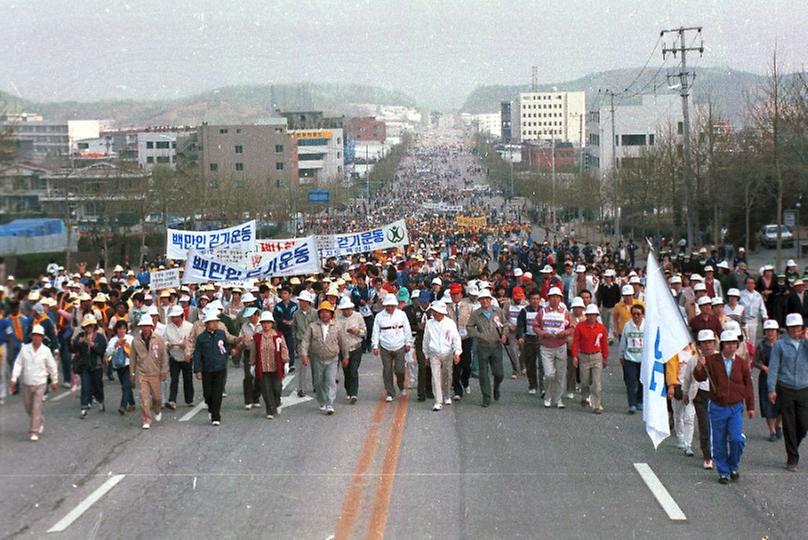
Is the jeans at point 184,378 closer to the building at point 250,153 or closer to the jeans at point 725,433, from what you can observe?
the jeans at point 725,433

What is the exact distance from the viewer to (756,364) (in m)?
14.4

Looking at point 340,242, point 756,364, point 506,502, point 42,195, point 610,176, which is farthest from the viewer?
point 610,176

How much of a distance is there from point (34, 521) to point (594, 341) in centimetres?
844

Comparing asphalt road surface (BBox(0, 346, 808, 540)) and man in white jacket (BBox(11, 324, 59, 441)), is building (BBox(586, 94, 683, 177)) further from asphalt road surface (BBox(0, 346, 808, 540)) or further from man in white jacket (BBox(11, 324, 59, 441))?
man in white jacket (BBox(11, 324, 59, 441))

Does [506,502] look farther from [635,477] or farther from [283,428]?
[283,428]

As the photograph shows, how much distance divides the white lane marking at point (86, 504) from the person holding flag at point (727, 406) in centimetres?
596

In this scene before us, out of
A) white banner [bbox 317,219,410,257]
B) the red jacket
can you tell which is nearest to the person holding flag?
the red jacket

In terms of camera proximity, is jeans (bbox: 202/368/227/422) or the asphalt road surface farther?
jeans (bbox: 202/368/227/422)

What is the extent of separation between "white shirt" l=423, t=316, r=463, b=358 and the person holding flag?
5.26 m

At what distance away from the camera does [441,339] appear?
16844 millimetres

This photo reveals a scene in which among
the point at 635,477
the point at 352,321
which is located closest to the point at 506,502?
the point at 635,477

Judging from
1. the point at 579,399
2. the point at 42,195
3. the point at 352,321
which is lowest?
the point at 579,399

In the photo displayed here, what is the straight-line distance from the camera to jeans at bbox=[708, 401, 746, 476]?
11.9 m

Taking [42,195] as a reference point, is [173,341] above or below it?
below
